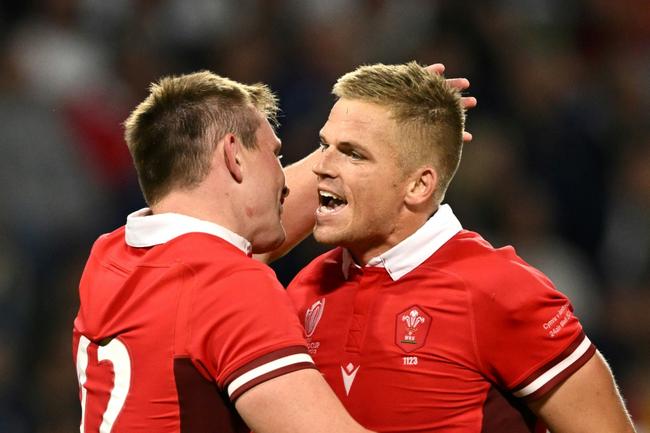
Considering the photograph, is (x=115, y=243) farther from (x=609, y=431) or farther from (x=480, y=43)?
(x=480, y=43)

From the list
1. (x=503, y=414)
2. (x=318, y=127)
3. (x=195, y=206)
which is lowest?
(x=318, y=127)

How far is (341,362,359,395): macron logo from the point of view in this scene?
2660 mm

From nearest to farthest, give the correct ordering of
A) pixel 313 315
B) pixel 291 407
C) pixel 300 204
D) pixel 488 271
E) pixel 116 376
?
pixel 291 407 < pixel 116 376 < pixel 488 271 < pixel 313 315 < pixel 300 204

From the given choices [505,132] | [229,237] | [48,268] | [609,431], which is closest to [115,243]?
[229,237]

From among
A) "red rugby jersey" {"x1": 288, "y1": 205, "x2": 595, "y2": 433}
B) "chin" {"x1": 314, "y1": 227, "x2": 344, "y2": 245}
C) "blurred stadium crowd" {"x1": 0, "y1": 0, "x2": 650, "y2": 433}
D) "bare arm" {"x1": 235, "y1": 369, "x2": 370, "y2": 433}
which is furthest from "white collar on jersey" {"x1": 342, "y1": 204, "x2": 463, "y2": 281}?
"blurred stadium crowd" {"x1": 0, "y1": 0, "x2": 650, "y2": 433}

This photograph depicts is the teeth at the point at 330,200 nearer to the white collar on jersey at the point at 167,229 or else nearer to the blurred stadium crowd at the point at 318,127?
the white collar on jersey at the point at 167,229

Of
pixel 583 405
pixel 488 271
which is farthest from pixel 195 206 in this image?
pixel 583 405

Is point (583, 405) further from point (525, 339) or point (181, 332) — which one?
point (181, 332)

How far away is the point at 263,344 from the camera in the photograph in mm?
2309

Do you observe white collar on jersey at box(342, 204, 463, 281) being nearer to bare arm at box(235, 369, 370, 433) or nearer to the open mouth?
the open mouth

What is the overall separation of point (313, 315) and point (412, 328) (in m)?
0.32

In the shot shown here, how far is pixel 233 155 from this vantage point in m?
2.68

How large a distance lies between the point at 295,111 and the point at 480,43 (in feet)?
3.52

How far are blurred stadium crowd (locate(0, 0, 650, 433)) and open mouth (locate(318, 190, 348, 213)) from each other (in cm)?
256
